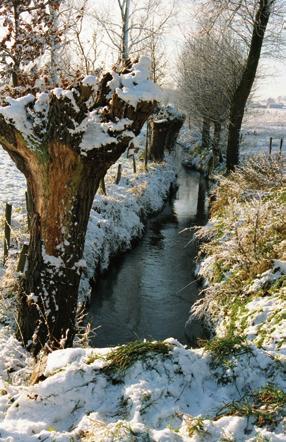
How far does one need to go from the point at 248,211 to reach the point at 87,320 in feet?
12.2

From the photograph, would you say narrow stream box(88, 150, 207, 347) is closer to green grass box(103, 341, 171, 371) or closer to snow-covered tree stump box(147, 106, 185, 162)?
green grass box(103, 341, 171, 371)

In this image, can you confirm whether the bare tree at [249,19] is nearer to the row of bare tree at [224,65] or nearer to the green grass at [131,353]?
the row of bare tree at [224,65]

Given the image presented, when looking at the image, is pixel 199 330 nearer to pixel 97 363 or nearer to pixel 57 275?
pixel 57 275

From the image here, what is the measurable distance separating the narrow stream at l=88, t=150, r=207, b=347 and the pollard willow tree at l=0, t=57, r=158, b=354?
5.49ft

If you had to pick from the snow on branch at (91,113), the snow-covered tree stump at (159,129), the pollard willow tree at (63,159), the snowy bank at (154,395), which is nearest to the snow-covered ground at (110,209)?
the pollard willow tree at (63,159)

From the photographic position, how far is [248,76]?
13820mm

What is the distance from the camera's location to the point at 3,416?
117 inches

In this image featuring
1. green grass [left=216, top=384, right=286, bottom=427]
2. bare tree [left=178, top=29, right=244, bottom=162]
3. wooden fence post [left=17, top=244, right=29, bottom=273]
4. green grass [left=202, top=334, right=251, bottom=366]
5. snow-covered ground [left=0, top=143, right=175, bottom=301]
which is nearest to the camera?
green grass [left=216, top=384, right=286, bottom=427]

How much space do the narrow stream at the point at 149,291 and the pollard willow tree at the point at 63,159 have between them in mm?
1672

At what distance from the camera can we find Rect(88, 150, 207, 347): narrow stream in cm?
822

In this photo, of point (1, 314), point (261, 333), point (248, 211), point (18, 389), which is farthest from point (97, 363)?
point (248, 211)

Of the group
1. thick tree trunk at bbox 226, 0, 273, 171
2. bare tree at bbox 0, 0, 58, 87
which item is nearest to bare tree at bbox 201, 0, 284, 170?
thick tree trunk at bbox 226, 0, 273, 171

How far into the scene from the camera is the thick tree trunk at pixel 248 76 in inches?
518

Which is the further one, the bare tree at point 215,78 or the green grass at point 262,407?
the bare tree at point 215,78
